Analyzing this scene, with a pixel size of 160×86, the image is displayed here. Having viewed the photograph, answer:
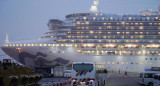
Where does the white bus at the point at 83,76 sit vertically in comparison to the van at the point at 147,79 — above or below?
above

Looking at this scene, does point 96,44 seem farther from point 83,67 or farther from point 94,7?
point 83,67

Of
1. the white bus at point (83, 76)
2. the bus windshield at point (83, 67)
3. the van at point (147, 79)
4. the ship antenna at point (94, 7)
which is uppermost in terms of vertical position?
the ship antenna at point (94, 7)

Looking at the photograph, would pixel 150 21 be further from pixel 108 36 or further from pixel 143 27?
pixel 108 36

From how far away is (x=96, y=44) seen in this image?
51406 millimetres

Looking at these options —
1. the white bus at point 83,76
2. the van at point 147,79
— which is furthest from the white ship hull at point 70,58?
the white bus at point 83,76

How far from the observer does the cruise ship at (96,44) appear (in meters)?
50.5

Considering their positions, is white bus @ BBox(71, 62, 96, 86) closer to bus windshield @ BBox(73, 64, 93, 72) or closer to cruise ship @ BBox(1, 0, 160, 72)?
bus windshield @ BBox(73, 64, 93, 72)

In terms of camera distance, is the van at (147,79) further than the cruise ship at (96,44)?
No

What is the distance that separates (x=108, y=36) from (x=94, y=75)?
36832 mm

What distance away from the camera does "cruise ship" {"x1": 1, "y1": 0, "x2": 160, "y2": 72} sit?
166ft

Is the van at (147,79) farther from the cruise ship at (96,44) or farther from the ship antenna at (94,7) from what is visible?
the ship antenna at (94,7)

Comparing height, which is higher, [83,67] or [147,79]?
[83,67]

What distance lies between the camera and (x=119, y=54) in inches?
2041

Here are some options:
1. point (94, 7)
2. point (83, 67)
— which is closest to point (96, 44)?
point (94, 7)
